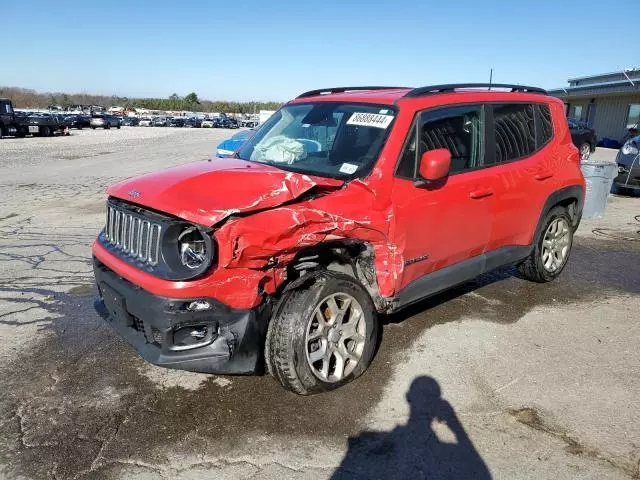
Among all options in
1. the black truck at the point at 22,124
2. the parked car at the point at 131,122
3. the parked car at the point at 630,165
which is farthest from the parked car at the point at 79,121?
the parked car at the point at 630,165

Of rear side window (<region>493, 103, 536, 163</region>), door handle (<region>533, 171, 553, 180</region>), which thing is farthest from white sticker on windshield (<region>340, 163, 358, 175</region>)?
door handle (<region>533, 171, 553, 180</region>)

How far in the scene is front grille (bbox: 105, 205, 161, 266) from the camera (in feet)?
10.5

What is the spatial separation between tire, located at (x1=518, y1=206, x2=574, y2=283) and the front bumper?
131 inches

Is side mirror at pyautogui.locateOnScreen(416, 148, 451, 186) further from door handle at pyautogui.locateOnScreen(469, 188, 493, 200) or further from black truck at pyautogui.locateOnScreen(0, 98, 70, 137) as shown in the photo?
black truck at pyautogui.locateOnScreen(0, 98, 70, 137)

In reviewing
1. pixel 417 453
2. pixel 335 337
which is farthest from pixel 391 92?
pixel 417 453

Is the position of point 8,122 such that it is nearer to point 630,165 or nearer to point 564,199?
point 630,165

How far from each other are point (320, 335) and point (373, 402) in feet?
1.81

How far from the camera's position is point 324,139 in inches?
165

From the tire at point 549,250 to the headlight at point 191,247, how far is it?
11.5 feet

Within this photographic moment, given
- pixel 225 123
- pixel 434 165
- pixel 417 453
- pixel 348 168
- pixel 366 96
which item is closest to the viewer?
pixel 417 453

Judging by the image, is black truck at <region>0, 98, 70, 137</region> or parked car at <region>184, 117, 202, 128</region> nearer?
black truck at <region>0, 98, 70, 137</region>

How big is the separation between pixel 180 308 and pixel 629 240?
24.2 ft

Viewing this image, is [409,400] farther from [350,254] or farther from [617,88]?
[617,88]

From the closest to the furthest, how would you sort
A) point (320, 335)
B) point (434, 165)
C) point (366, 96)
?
point (320, 335) < point (434, 165) < point (366, 96)
